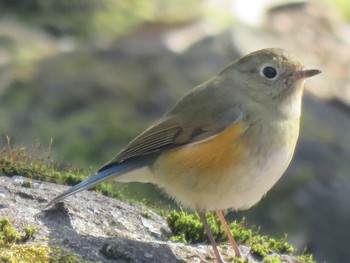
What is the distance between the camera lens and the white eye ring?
7.57 meters

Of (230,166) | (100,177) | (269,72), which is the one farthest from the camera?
(269,72)

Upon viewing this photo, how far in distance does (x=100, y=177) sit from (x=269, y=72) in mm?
1522

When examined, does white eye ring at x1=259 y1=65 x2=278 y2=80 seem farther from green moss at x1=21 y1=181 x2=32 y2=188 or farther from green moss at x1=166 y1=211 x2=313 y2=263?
green moss at x1=21 y1=181 x2=32 y2=188

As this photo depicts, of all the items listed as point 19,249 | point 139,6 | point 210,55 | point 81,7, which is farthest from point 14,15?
point 19,249

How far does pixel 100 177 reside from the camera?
7.29 metres

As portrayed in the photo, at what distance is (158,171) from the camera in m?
7.38

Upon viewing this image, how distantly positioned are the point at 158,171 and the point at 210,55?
6847 mm

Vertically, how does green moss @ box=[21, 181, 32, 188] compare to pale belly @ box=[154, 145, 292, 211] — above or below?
below

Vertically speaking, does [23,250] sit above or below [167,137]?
below

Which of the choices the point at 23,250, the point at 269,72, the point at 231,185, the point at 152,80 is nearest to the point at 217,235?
the point at 231,185

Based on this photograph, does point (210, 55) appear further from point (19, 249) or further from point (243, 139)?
point (19, 249)

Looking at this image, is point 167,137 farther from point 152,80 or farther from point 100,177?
point 152,80

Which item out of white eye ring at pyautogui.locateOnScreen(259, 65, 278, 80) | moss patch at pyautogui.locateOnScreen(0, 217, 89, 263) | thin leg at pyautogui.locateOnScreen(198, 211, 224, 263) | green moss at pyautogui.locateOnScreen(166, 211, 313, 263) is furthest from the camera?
white eye ring at pyautogui.locateOnScreen(259, 65, 278, 80)

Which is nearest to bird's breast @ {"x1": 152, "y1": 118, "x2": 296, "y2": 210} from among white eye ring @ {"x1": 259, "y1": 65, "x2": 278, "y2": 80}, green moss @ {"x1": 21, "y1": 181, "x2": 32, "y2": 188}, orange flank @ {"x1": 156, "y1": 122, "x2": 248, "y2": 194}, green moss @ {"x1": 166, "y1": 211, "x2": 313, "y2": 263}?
orange flank @ {"x1": 156, "y1": 122, "x2": 248, "y2": 194}
